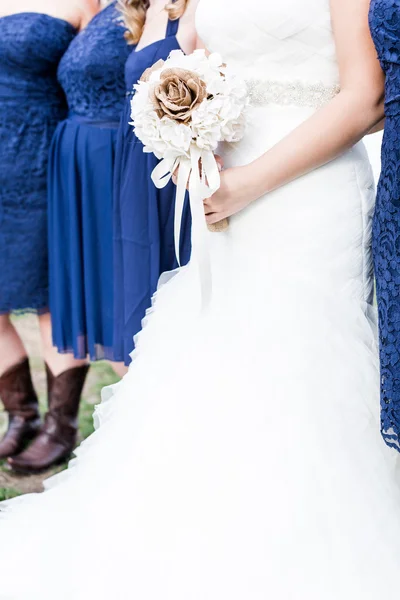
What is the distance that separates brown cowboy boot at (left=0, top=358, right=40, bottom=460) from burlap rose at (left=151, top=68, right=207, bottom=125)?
214 centimetres

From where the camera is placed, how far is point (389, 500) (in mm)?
1617

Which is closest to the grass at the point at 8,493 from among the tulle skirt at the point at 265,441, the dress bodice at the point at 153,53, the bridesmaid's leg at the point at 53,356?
the bridesmaid's leg at the point at 53,356

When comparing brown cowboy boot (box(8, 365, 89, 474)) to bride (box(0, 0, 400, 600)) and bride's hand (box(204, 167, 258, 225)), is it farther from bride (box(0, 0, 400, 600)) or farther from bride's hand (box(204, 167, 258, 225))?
bride's hand (box(204, 167, 258, 225))

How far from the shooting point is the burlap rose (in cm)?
155

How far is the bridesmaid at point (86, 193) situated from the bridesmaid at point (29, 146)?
100 millimetres

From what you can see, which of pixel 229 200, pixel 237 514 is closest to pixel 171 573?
pixel 237 514

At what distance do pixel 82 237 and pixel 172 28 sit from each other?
100cm

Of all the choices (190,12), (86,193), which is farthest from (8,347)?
(190,12)

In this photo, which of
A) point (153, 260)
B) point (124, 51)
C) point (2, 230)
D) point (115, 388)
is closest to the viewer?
point (115, 388)

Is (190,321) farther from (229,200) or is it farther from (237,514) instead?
(237,514)

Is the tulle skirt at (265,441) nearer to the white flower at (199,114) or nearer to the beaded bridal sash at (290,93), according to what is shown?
the beaded bridal sash at (290,93)

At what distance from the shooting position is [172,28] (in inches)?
92.0

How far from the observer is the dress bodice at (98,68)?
2.73 meters

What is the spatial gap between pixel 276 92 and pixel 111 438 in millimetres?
964
